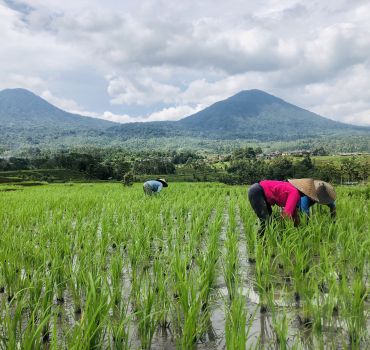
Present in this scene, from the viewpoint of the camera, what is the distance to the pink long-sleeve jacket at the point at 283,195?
416 centimetres

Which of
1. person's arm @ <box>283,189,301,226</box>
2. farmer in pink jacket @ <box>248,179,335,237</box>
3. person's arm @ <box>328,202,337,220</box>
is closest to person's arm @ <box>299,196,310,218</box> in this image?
farmer in pink jacket @ <box>248,179,335,237</box>

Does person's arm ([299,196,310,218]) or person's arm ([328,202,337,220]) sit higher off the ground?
person's arm ([299,196,310,218])

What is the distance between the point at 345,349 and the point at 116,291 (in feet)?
4.69

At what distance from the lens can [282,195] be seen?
4.50 m

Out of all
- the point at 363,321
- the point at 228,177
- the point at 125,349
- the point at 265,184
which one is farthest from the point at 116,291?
the point at 228,177

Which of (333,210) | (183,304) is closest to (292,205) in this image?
(333,210)

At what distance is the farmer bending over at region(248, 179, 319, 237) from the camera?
13.6ft

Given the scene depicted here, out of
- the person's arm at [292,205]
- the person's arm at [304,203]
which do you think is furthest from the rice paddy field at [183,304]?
the person's arm at [304,203]

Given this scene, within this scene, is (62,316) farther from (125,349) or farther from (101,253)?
(101,253)

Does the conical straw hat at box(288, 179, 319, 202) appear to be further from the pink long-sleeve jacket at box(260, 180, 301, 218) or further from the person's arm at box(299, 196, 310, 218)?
the person's arm at box(299, 196, 310, 218)

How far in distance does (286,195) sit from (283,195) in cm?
4

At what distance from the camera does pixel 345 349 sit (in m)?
1.79

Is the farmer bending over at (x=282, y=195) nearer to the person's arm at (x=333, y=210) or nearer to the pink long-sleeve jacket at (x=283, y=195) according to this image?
the pink long-sleeve jacket at (x=283, y=195)

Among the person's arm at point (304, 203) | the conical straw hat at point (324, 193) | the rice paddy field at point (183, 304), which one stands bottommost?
the rice paddy field at point (183, 304)
